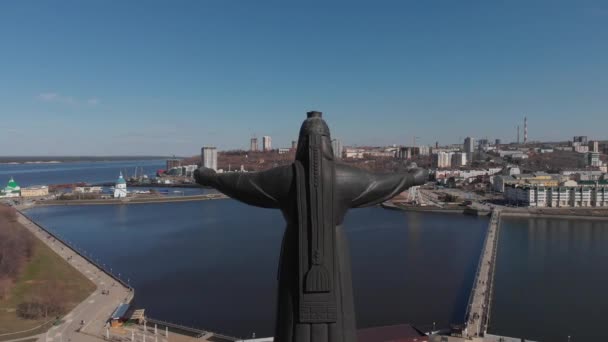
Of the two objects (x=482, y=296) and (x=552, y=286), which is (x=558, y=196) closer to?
(x=552, y=286)

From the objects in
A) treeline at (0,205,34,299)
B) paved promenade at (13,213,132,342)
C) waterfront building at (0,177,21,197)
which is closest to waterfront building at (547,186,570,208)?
paved promenade at (13,213,132,342)

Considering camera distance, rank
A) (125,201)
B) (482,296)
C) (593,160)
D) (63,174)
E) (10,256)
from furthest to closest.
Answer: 1. (63,174)
2. (593,160)
3. (125,201)
4. (10,256)
5. (482,296)

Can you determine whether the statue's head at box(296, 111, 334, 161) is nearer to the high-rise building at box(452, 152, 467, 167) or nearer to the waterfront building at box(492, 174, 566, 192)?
the waterfront building at box(492, 174, 566, 192)

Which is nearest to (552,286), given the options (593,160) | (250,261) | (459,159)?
(250,261)

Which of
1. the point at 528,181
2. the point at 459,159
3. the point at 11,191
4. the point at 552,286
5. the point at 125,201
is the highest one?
the point at 459,159

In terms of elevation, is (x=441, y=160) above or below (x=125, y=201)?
above

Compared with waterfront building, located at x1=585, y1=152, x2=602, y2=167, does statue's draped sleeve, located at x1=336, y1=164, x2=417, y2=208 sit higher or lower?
lower

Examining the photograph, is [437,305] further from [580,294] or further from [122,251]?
[122,251]
